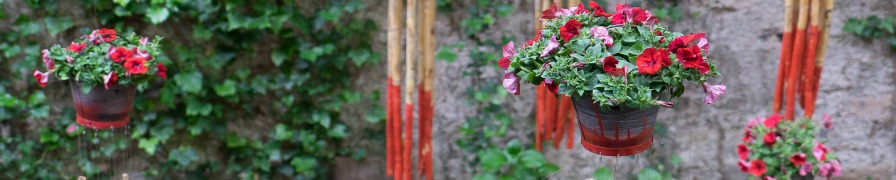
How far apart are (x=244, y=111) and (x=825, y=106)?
6.09 feet

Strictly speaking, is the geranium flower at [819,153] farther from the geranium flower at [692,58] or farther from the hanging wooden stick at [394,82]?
the hanging wooden stick at [394,82]

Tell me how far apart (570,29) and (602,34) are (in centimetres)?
6

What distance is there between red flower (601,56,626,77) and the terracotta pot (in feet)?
3.97

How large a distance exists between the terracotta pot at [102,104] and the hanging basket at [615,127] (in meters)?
1.14

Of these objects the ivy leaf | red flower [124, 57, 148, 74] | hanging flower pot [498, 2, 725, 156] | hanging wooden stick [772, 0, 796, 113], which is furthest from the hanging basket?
the ivy leaf

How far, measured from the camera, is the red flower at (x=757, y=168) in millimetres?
2148

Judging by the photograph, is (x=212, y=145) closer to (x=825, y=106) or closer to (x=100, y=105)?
(x=100, y=105)

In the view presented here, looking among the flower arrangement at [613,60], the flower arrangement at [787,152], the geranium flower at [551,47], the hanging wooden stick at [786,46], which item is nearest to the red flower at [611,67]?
the flower arrangement at [613,60]

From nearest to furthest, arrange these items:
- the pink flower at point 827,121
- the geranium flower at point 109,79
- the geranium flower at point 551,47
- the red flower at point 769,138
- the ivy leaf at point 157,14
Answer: the geranium flower at point 551,47
the geranium flower at point 109,79
the red flower at point 769,138
the pink flower at point 827,121
the ivy leaf at point 157,14

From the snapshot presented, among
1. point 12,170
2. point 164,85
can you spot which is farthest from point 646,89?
point 12,170

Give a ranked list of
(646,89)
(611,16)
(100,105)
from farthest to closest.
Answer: (100,105), (611,16), (646,89)

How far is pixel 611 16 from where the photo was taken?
1.47 metres

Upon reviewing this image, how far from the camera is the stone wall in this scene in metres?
2.36

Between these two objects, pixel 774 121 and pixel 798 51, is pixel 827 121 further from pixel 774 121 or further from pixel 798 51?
pixel 798 51
